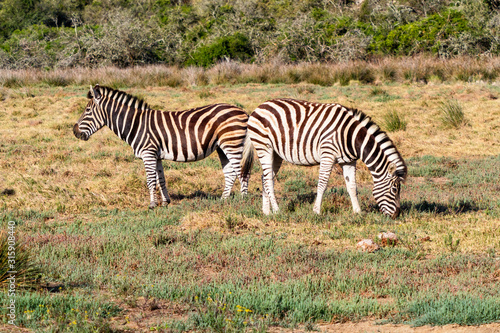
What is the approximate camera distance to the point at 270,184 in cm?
994

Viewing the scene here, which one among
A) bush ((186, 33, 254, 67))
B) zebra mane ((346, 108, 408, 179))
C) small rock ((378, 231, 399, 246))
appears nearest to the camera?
small rock ((378, 231, 399, 246))

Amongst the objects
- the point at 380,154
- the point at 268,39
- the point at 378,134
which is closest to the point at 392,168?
the point at 380,154

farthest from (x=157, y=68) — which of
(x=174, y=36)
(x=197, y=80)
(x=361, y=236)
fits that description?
(x=361, y=236)

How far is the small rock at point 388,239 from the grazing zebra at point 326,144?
3.92 feet

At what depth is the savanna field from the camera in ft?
18.5

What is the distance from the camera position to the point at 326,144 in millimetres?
9320

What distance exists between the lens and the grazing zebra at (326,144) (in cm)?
917

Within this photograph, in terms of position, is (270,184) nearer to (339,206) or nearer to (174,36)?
(339,206)

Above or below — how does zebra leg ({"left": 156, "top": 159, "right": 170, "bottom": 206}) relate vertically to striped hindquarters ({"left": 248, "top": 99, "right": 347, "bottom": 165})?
below

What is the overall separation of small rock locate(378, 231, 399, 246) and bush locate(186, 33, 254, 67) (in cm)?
2413

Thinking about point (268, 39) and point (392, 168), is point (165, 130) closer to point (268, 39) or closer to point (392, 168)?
point (392, 168)

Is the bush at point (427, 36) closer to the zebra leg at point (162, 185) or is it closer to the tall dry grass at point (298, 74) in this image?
the tall dry grass at point (298, 74)

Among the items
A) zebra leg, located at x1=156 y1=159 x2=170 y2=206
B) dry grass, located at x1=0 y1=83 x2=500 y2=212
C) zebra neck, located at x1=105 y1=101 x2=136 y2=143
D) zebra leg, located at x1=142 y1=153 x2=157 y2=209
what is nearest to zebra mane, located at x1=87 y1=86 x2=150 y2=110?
zebra neck, located at x1=105 y1=101 x2=136 y2=143

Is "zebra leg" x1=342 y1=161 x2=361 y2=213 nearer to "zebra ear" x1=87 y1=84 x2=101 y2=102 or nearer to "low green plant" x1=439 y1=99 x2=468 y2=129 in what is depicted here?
"zebra ear" x1=87 y1=84 x2=101 y2=102
